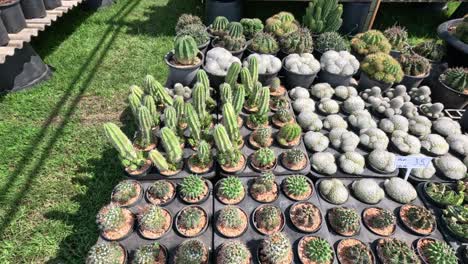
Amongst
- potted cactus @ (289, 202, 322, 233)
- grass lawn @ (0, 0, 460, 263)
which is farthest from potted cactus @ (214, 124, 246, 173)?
grass lawn @ (0, 0, 460, 263)

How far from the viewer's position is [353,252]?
2572mm

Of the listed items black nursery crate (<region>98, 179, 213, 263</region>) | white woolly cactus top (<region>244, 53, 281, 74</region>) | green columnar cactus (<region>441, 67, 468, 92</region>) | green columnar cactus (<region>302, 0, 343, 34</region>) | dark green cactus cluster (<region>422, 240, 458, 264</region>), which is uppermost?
green columnar cactus (<region>302, 0, 343, 34</region>)

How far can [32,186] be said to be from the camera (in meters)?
3.88

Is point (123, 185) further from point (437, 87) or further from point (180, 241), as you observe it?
point (437, 87)

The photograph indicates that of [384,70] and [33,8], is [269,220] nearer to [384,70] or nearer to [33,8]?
[384,70]

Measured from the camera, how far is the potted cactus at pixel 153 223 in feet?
8.92

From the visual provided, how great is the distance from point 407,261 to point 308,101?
236 cm

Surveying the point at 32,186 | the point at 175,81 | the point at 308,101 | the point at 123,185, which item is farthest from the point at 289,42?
the point at 32,186

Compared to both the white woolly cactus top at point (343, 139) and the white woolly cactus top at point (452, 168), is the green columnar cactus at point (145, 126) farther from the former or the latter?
the white woolly cactus top at point (452, 168)

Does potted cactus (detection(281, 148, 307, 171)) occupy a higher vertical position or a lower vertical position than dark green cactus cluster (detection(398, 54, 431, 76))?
lower

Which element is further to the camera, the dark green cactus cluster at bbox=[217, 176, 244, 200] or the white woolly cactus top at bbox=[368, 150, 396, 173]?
the white woolly cactus top at bbox=[368, 150, 396, 173]

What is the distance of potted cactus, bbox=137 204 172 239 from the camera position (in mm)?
2719

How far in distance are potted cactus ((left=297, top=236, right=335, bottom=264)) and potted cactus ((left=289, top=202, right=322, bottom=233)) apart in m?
0.14

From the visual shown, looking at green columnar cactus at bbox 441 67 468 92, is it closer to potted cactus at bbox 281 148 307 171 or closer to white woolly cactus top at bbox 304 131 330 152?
white woolly cactus top at bbox 304 131 330 152
